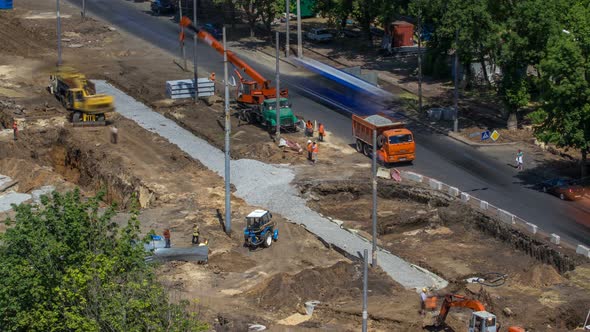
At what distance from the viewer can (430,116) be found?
7150cm

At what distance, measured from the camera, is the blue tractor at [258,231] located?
4844cm

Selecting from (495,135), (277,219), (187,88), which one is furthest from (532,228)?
(187,88)

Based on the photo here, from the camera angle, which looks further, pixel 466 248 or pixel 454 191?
pixel 454 191

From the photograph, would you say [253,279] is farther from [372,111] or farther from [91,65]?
[91,65]

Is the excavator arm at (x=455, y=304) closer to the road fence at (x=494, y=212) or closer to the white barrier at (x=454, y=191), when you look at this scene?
the road fence at (x=494, y=212)

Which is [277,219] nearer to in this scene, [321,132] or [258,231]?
[258,231]

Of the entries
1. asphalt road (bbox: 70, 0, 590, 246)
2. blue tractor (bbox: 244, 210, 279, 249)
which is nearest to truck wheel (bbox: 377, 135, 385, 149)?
asphalt road (bbox: 70, 0, 590, 246)

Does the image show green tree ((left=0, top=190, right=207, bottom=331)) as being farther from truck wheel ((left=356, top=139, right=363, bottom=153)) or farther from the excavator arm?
truck wheel ((left=356, top=139, right=363, bottom=153))

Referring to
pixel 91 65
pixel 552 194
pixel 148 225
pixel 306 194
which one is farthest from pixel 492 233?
pixel 91 65

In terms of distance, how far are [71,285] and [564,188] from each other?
33.0 metres

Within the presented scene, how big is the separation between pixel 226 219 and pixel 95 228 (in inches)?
708

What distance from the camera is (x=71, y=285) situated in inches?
1200

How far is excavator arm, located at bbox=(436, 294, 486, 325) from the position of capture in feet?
125

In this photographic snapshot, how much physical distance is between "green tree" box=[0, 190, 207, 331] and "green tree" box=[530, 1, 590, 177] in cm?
3063
